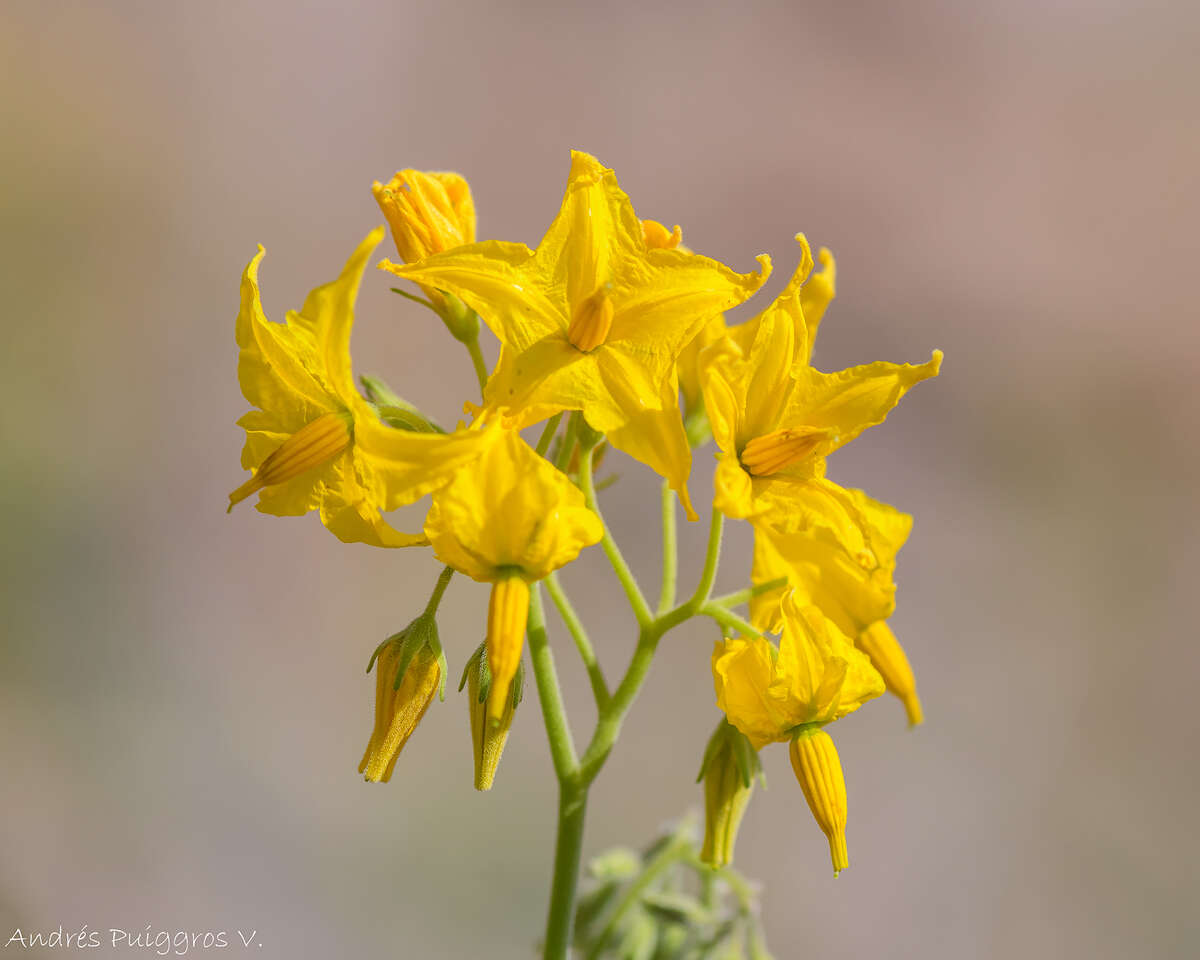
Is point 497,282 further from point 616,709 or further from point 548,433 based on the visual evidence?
point 616,709

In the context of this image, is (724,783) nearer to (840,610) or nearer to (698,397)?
(840,610)

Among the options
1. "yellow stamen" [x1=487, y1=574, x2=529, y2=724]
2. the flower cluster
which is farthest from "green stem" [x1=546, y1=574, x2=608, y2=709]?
"yellow stamen" [x1=487, y1=574, x2=529, y2=724]

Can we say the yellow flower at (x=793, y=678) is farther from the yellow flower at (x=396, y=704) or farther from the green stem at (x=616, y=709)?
the yellow flower at (x=396, y=704)

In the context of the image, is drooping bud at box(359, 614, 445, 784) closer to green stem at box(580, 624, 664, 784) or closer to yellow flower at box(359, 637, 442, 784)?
yellow flower at box(359, 637, 442, 784)

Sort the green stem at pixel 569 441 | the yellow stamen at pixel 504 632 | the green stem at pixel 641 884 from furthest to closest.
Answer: the green stem at pixel 641 884, the green stem at pixel 569 441, the yellow stamen at pixel 504 632

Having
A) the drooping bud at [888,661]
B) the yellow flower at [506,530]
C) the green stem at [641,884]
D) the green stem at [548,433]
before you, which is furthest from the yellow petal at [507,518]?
the green stem at [641,884]

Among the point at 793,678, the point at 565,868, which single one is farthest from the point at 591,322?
the point at 565,868
